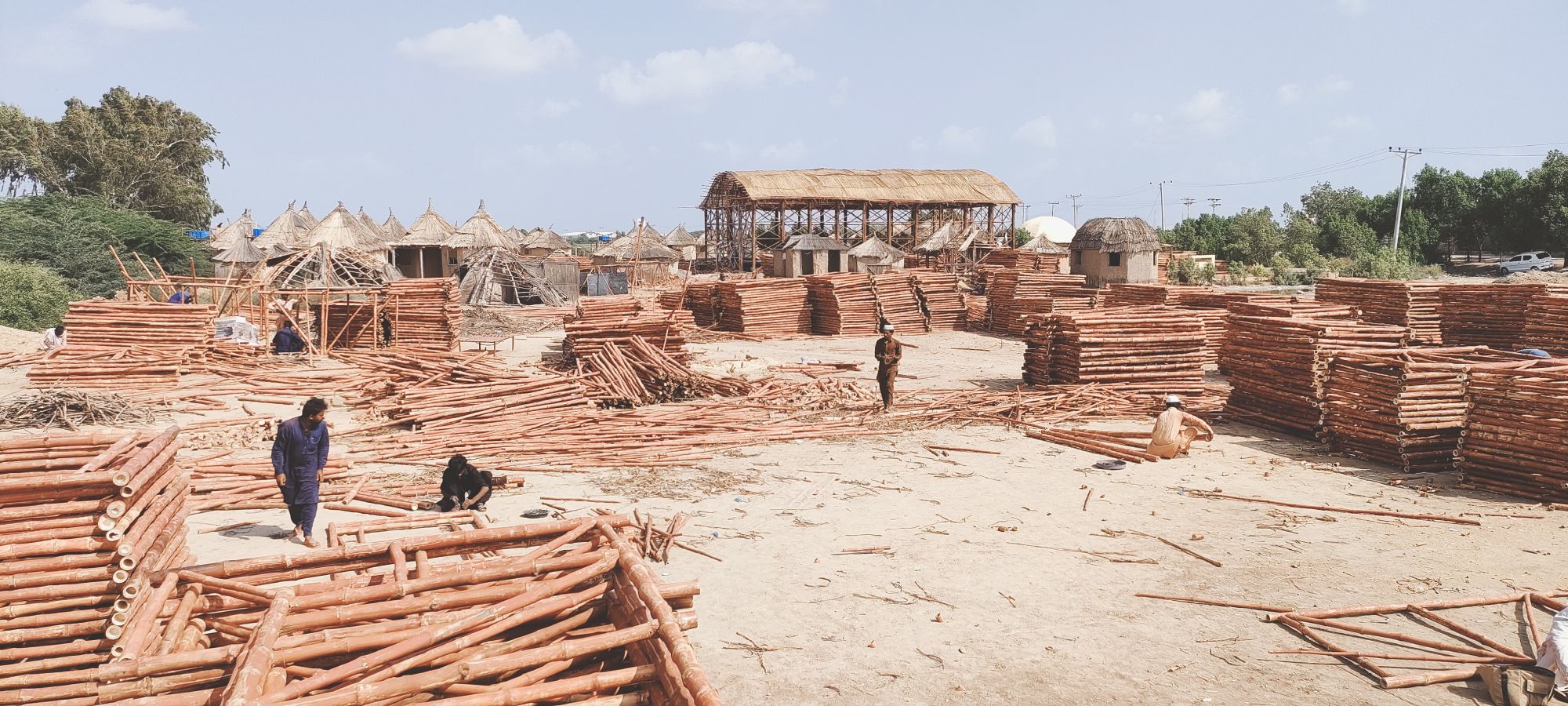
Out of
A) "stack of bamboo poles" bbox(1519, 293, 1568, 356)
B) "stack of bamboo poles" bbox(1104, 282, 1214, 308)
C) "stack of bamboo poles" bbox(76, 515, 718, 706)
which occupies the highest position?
"stack of bamboo poles" bbox(1104, 282, 1214, 308)

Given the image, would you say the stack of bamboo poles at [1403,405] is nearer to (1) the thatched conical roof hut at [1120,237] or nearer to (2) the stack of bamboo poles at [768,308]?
(2) the stack of bamboo poles at [768,308]

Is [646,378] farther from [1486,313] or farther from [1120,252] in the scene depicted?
[1120,252]

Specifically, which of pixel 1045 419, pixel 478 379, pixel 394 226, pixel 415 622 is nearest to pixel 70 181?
pixel 394 226

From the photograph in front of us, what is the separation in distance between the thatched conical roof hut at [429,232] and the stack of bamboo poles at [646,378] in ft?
78.9

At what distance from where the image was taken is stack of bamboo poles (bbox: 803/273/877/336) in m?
27.3

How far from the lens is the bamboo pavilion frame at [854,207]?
1816 inches

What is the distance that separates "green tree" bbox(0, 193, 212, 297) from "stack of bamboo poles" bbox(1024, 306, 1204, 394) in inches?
972

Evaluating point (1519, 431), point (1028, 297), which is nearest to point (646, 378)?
point (1519, 431)

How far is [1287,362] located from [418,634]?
12648 mm

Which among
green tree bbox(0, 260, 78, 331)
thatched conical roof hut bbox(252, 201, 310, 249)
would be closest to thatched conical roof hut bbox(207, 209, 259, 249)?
thatched conical roof hut bbox(252, 201, 310, 249)

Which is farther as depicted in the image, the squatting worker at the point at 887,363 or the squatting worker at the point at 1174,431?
the squatting worker at the point at 887,363

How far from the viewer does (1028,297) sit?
86.9 ft

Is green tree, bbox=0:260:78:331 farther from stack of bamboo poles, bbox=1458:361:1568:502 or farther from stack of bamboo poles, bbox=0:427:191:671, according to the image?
stack of bamboo poles, bbox=1458:361:1568:502

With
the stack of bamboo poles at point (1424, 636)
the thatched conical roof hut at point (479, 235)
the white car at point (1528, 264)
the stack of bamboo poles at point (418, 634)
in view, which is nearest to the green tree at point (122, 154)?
the thatched conical roof hut at point (479, 235)
